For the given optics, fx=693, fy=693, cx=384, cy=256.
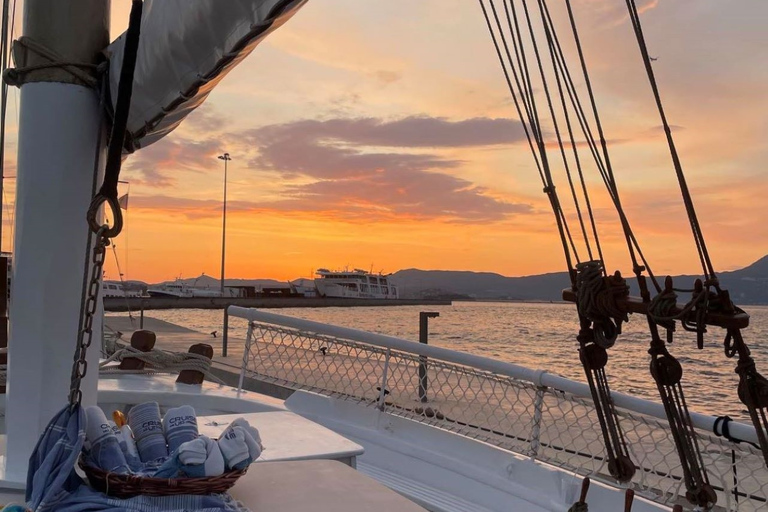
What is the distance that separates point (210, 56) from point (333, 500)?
1431 mm

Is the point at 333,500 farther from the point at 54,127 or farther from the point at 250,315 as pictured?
the point at 250,315

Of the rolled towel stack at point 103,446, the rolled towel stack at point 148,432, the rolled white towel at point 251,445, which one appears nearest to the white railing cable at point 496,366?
the rolled white towel at point 251,445

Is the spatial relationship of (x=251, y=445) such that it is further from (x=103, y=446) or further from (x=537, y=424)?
(x=537, y=424)

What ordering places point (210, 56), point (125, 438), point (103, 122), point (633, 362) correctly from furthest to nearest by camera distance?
point (633, 362)
point (103, 122)
point (210, 56)
point (125, 438)

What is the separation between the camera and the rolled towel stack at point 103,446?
6.17 ft

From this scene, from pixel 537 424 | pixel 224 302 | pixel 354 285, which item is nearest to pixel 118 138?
pixel 537 424

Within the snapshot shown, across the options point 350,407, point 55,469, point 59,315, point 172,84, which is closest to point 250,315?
point 350,407

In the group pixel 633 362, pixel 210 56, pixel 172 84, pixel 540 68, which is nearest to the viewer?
pixel 210 56

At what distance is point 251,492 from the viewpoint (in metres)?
2.18

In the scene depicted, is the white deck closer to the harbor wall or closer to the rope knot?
the rope knot

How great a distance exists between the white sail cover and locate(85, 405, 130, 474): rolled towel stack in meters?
1.10

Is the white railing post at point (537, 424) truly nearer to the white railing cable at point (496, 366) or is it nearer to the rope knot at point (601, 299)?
the white railing cable at point (496, 366)

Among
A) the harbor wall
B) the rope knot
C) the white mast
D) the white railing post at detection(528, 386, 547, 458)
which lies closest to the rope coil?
the white mast

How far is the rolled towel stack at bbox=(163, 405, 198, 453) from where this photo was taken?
206 cm
